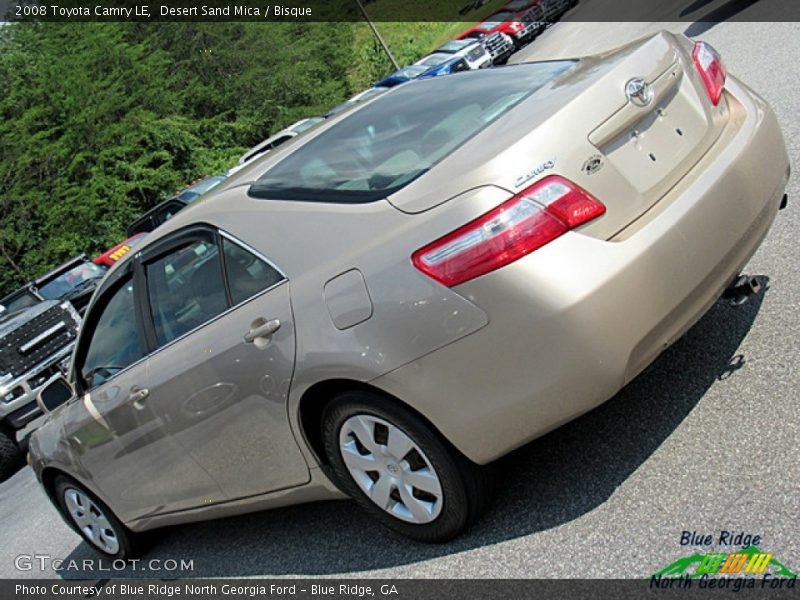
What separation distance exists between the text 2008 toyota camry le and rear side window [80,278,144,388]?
0.08 feet

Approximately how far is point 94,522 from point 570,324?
354 cm

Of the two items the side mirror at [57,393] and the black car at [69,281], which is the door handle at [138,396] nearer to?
the side mirror at [57,393]

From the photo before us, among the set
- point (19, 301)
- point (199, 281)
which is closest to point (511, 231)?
point (199, 281)

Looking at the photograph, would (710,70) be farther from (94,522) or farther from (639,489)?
(94,522)

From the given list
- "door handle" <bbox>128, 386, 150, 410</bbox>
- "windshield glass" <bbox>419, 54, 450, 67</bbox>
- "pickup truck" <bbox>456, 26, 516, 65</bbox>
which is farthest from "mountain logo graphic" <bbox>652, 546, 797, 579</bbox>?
"pickup truck" <bbox>456, 26, 516, 65</bbox>

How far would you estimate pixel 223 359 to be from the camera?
382 cm

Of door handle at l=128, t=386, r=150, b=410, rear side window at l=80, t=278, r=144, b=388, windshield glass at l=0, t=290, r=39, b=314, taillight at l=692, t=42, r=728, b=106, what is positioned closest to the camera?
taillight at l=692, t=42, r=728, b=106

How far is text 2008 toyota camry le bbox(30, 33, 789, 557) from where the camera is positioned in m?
3.10

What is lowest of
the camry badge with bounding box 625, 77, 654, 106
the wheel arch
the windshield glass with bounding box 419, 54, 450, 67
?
the windshield glass with bounding box 419, 54, 450, 67

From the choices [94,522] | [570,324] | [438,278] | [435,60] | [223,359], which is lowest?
[435,60]

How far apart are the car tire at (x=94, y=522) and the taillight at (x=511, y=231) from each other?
2.95 metres

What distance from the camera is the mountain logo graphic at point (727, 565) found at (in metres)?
2.83

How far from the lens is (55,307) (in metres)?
11.7

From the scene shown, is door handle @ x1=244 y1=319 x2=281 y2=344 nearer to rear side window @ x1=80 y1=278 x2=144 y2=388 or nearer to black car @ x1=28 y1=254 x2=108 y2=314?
rear side window @ x1=80 y1=278 x2=144 y2=388
